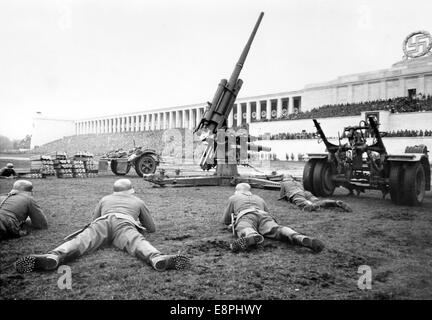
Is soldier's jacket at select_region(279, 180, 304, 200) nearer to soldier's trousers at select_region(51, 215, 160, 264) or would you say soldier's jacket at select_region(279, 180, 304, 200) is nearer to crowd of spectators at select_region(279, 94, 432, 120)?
soldier's trousers at select_region(51, 215, 160, 264)

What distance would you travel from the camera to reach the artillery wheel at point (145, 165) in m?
13.5

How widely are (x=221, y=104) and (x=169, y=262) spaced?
26.1 feet

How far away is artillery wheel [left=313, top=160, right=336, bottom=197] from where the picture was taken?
8.38 m

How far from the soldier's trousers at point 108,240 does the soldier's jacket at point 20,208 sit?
1241 mm

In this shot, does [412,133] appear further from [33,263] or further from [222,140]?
[33,263]

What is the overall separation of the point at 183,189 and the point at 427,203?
569 cm

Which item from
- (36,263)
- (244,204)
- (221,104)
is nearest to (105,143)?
(221,104)

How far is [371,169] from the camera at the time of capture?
756 cm

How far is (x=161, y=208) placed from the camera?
22.2 ft

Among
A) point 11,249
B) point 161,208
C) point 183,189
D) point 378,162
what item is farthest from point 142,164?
point 11,249

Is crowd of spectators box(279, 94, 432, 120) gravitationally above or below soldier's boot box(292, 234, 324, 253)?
above

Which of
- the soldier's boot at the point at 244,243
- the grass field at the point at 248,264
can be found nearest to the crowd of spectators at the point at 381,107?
the grass field at the point at 248,264

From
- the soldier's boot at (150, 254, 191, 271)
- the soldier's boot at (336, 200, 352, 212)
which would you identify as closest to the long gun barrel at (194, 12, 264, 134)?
the soldier's boot at (336, 200, 352, 212)

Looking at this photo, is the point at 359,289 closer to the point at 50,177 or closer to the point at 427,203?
the point at 427,203
